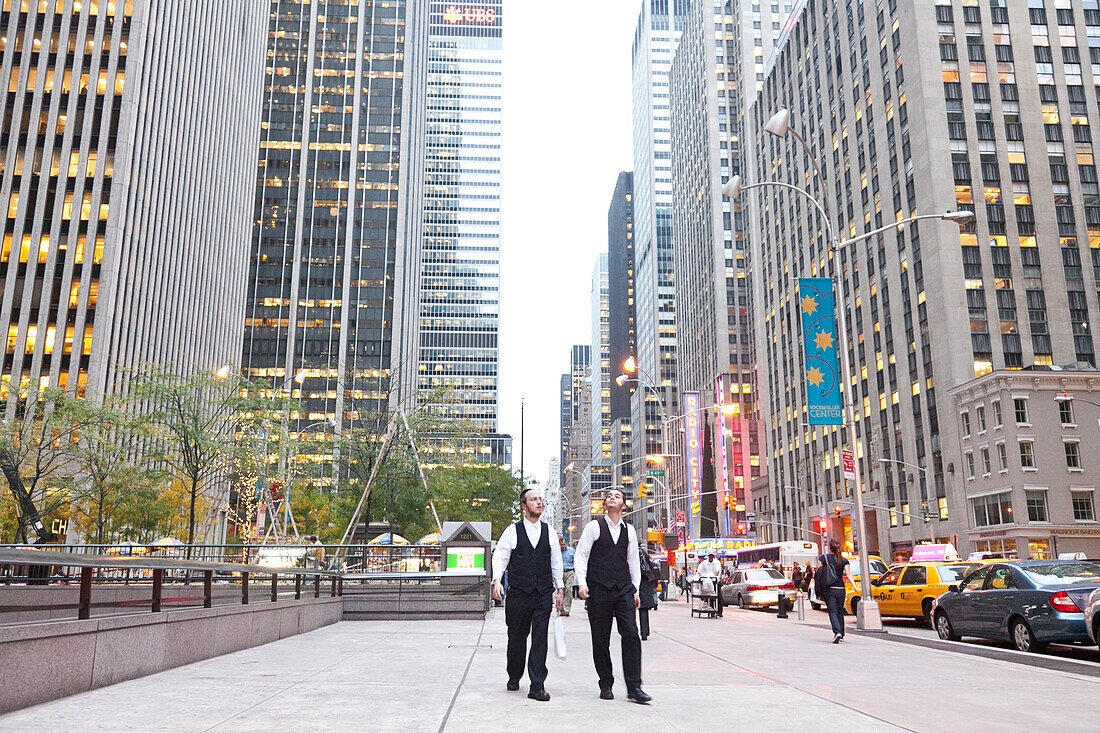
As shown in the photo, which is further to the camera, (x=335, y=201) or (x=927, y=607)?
(x=335, y=201)

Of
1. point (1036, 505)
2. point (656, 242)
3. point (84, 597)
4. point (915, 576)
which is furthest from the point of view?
point (656, 242)

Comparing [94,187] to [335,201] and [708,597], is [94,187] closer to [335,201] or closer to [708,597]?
[708,597]

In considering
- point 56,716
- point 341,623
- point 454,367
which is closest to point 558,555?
A: point 56,716

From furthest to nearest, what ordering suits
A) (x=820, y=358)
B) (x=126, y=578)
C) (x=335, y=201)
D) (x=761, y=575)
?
(x=335, y=201) < (x=761, y=575) < (x=820, y=358) < (x=126, y=578)

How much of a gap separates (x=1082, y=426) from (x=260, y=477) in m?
52.7

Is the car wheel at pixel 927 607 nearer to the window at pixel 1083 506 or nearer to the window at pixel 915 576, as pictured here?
the window at pixel 915 576

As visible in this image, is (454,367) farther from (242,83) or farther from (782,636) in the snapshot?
(782,636)

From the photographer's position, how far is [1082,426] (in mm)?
57969

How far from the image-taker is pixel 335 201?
135m

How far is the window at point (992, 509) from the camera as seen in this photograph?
188 feet

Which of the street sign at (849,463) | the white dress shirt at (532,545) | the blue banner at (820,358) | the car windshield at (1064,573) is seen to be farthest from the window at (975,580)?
the white dress shirt at (532,545)

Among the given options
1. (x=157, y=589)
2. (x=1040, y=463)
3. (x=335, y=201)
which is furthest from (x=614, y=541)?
(x=335, y=201)

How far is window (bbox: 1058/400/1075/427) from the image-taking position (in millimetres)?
57844

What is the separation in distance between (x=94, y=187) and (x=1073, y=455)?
73212mm
